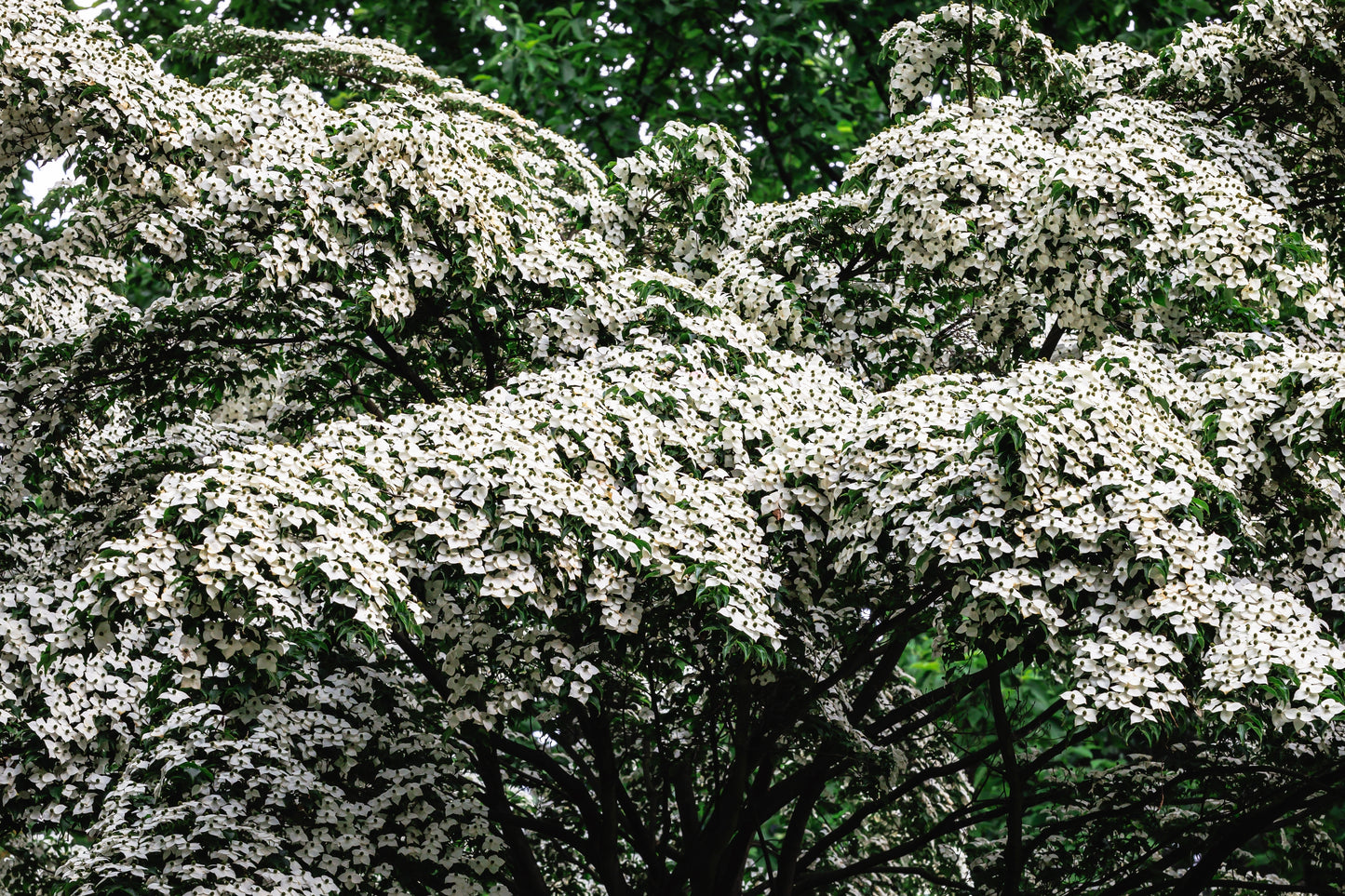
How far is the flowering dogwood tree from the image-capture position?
5520mm

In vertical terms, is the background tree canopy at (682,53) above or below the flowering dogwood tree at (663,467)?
above

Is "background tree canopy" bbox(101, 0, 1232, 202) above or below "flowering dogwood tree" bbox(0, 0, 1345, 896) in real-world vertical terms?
above

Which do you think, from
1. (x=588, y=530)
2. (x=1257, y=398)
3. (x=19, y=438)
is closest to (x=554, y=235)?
(x=588, y=530)

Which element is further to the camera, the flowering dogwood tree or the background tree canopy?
the background tree canopy

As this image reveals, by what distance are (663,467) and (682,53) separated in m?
8.55

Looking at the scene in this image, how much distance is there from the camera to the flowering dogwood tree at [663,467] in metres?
5.52

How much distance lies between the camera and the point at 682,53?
13.8m

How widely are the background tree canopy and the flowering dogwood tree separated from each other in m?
4.03

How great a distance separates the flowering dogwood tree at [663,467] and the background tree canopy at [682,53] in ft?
13.2

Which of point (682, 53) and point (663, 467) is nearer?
point (663, 467)

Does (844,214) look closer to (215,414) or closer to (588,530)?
(588,530)

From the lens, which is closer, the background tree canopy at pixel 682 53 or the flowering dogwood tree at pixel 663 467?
the flowering dogwood tree at pixel 663 467

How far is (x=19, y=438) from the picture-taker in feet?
25.1

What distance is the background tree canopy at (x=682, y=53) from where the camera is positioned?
13.0 meters
